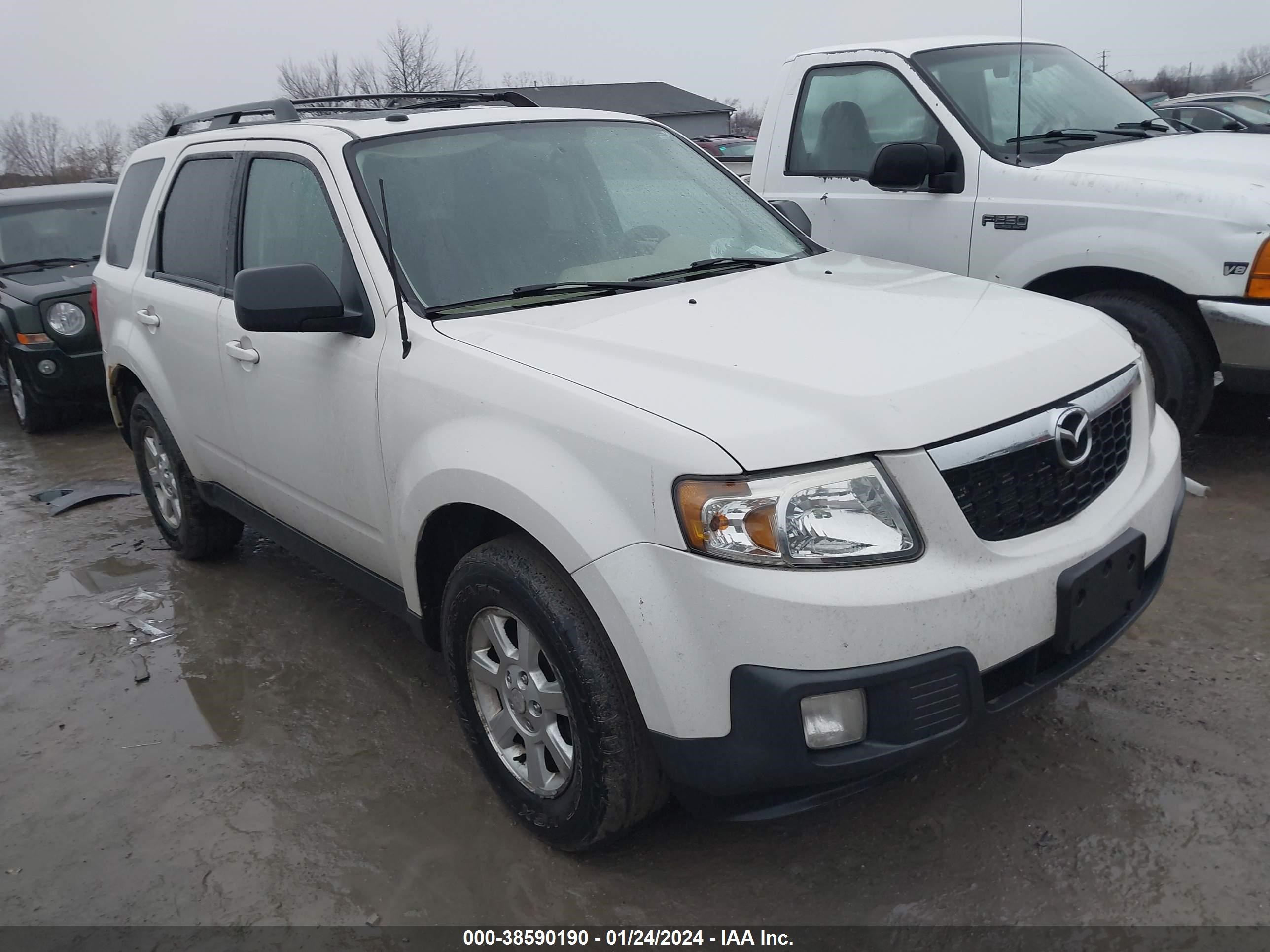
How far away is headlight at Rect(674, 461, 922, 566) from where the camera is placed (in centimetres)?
212

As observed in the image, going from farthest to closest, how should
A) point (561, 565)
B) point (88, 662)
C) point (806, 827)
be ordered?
1. point (88, 662)
2. point (806, 827)
3. point (561, 565)

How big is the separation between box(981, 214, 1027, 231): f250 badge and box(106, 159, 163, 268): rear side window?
3.68m

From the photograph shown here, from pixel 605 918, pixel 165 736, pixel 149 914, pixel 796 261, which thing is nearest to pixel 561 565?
pixel 605 918

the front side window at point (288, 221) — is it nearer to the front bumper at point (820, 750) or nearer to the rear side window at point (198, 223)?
the rear side window at point (198, 223)

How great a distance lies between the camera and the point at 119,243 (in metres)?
4.86

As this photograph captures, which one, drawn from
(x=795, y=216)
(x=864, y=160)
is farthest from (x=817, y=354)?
(x=864, y=160)

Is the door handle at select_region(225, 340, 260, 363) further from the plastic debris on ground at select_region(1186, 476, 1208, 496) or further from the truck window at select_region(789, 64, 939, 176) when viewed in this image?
the plastic debris on ground at select_region(1186, 476, 1208, 496)

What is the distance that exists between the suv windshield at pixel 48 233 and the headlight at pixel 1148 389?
8.03m

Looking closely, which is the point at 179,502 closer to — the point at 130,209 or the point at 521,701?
the point at 130,209

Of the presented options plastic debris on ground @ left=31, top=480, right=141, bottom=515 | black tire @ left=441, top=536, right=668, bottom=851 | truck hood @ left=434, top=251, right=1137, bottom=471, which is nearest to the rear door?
truck hood @ left=434, top=251, right=1137, bottom=471

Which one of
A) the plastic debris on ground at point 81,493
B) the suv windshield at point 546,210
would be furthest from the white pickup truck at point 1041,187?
the plastic debris on ground at point 81,493

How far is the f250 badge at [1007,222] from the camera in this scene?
4789 millimetres

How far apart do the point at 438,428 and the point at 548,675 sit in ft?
2.24

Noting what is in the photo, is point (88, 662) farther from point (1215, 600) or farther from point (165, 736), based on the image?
point (1215, 600)
